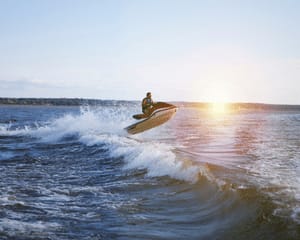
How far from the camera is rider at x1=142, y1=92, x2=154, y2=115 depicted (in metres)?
24.3

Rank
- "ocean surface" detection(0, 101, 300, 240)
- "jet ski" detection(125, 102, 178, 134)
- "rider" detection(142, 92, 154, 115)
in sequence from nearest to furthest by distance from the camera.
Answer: "ocean surface" detection(0, 101, 300, 240) < "rider" detection(142, 92, 154, 115) < "jet ski" detection(125, 102, 178, 134)

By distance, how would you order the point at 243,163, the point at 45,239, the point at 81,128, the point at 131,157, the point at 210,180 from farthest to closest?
the point at 81,128
the point at 131,157
the point at 243,163
the point at 210,180
the point at 45,239

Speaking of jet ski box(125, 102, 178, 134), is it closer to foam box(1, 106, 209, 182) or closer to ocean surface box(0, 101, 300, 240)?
foam box(1, 106, 209, 182)

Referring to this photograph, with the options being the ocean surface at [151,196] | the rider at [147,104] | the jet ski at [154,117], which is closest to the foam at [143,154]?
the ocean surface at [151,196]

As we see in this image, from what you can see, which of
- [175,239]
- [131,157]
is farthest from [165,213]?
[131,157]

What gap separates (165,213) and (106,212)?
3.86 ft

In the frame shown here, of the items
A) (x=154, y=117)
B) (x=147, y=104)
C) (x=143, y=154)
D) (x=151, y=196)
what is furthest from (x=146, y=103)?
(x=151, y=196)

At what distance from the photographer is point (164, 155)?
14.6 meters

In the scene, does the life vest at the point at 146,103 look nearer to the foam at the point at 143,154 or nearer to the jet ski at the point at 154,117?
the jet ski at the point at 154,117

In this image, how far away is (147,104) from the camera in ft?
80.5

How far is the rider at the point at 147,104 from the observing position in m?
24.3

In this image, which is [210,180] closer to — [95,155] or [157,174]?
[157,174]

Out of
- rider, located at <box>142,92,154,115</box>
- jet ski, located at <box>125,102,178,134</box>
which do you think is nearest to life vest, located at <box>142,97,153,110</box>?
rider, located at <box>142,92,154,115</box>

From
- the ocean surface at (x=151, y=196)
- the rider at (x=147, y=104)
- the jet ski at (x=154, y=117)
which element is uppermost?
the rider at (x=147, y=104)
